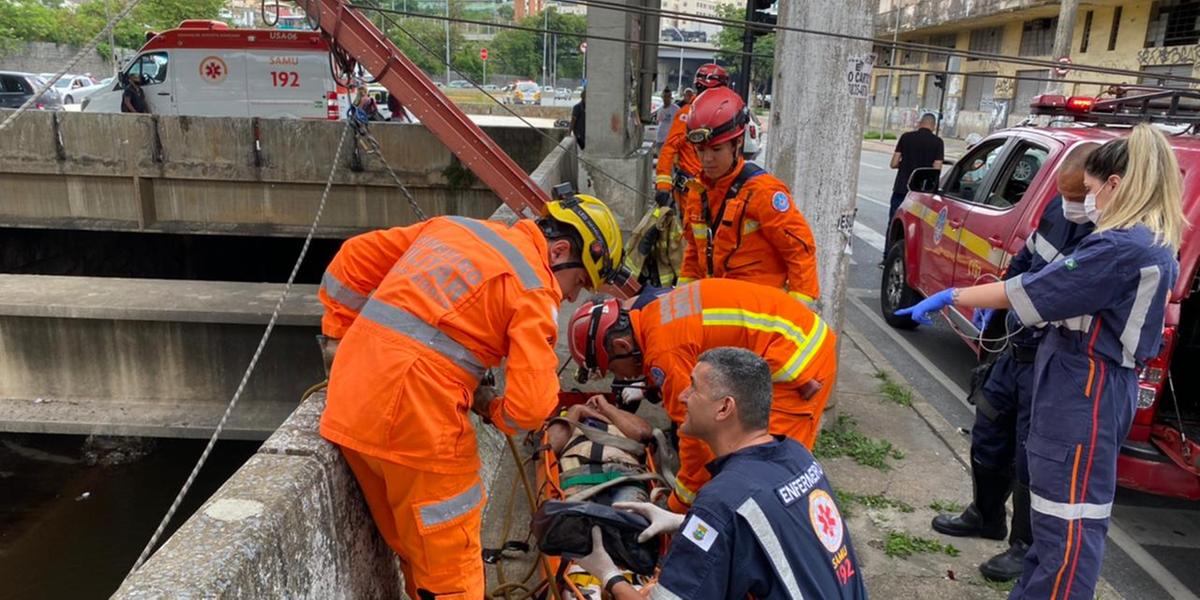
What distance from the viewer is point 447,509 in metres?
2.20

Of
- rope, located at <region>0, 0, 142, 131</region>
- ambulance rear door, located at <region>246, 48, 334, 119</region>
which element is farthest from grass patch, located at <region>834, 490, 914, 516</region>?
ambulance rear door, located at <region>246, 48, 334, 119</region>

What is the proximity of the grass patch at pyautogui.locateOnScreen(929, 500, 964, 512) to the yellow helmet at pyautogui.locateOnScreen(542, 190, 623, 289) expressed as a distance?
2.25 meters

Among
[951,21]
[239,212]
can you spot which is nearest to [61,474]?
[239,212]

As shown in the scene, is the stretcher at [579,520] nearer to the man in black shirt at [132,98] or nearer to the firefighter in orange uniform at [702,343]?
the firefighter in orange uniform at [702,343]

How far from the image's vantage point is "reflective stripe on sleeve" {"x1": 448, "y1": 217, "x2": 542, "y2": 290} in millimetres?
2211

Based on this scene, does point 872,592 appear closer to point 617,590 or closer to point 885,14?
point 617,590

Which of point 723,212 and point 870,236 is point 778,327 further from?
point 870,236

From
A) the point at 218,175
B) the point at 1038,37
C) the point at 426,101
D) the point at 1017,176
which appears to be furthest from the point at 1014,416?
the point at 1038,37

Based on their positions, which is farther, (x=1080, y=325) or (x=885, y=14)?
(x=885, y=14)

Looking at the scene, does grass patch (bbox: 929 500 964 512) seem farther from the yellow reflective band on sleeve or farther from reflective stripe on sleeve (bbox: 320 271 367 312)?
reflective stripe on sleeve (bbox: 320 271 367 312)

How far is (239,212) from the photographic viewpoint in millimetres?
11242

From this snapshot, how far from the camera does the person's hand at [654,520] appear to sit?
2152 mm

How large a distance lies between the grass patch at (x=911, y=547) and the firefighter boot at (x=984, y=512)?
0.13 metres

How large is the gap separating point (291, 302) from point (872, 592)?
538 cm
